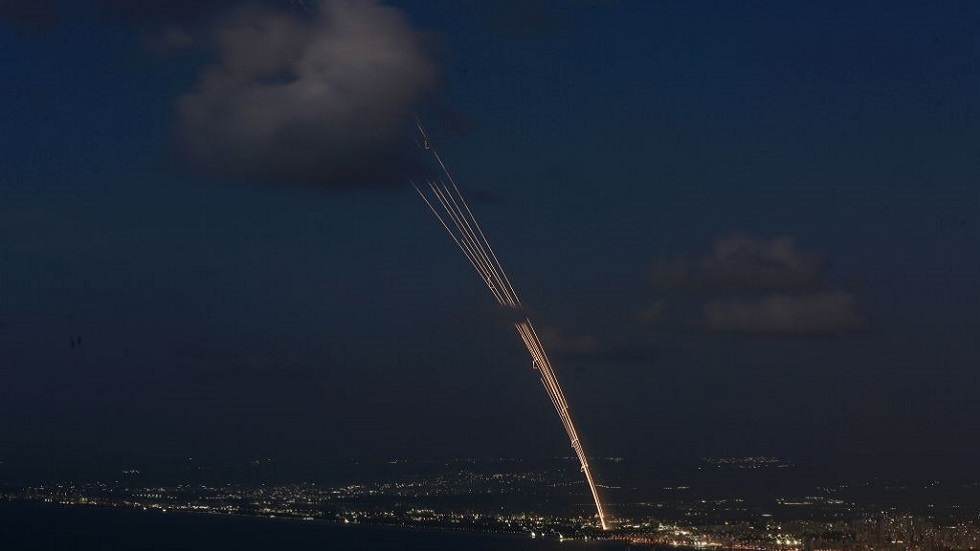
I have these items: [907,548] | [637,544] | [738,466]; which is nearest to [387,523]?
[637,544]

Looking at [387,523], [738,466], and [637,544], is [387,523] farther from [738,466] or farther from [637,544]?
[738,466]

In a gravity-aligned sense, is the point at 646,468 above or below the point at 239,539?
above

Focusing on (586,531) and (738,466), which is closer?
(586,531)

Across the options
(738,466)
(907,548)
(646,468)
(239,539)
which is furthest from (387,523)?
(738,466)

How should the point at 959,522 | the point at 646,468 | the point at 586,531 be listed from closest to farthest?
the point at 586,531 → the point at 959,522 → the point at 646,468

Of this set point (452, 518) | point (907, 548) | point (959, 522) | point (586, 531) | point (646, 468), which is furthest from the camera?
point (646, 468)

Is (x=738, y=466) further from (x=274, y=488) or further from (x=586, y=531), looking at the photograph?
(x=586, y=531)
